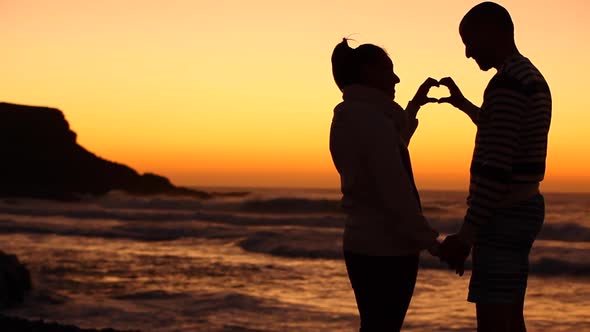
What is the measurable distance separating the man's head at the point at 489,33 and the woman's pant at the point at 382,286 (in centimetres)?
79

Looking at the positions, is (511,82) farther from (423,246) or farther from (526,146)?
(423,246)

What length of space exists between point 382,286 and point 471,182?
1.67 ft

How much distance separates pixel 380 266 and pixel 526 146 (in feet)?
2.24

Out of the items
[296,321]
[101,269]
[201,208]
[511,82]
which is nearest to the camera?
[511,82]

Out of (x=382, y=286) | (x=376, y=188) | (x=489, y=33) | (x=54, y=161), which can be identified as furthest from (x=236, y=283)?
(x=54, y=161)

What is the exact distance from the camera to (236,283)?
11.8 m

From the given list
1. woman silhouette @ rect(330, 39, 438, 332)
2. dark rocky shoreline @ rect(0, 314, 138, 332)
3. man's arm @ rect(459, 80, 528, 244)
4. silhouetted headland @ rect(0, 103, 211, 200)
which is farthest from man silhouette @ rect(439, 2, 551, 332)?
silhouetted headland @ rect(0, 103, 211, 200)

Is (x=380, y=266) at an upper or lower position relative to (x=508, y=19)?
lower

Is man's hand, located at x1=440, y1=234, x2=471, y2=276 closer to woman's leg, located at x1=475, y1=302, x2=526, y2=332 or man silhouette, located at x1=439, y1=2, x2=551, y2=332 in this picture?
man silhouette, located at x1=439, y1=2, x2=551, y2=332

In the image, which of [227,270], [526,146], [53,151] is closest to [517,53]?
[526,146]

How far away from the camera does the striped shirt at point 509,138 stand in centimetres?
297

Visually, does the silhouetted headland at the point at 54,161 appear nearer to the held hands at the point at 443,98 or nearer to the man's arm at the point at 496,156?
the held hands at the point at 443,98

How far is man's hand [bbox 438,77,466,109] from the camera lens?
11.7 feet

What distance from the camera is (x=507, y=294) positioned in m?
3.08
